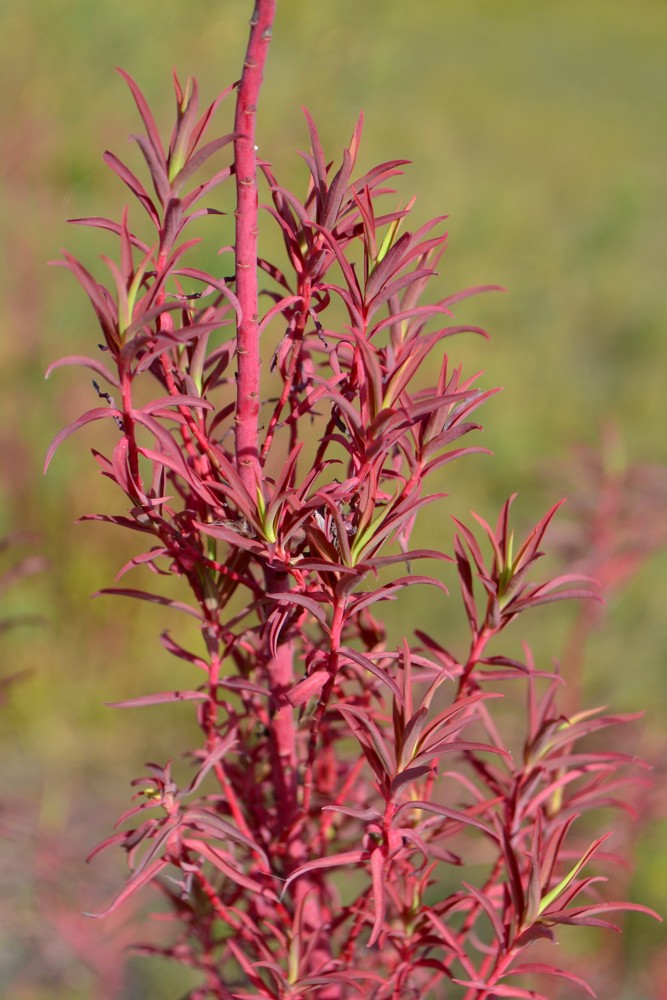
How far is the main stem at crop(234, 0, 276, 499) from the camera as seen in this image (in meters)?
0.36

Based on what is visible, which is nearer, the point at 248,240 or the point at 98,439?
the point at 248,240

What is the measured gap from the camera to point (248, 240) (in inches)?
14.9

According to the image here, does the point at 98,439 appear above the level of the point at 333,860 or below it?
above

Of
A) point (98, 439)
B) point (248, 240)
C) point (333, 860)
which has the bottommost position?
point (333, 860)

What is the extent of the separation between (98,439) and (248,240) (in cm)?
179

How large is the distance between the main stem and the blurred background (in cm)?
34

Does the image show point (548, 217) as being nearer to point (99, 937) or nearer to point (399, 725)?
point (99, 937)

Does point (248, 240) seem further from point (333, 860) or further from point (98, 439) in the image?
point (98, 439)

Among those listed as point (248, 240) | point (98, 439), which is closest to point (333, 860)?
point (248, 240)

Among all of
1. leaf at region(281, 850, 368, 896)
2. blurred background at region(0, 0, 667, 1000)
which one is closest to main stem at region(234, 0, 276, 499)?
leaf at region(281, 850, 368, 896)

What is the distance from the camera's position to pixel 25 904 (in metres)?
1.39

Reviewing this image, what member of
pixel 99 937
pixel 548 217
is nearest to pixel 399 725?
pixel 99 937

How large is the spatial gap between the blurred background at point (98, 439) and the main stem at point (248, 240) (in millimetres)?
340

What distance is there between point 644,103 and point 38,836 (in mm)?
6823
